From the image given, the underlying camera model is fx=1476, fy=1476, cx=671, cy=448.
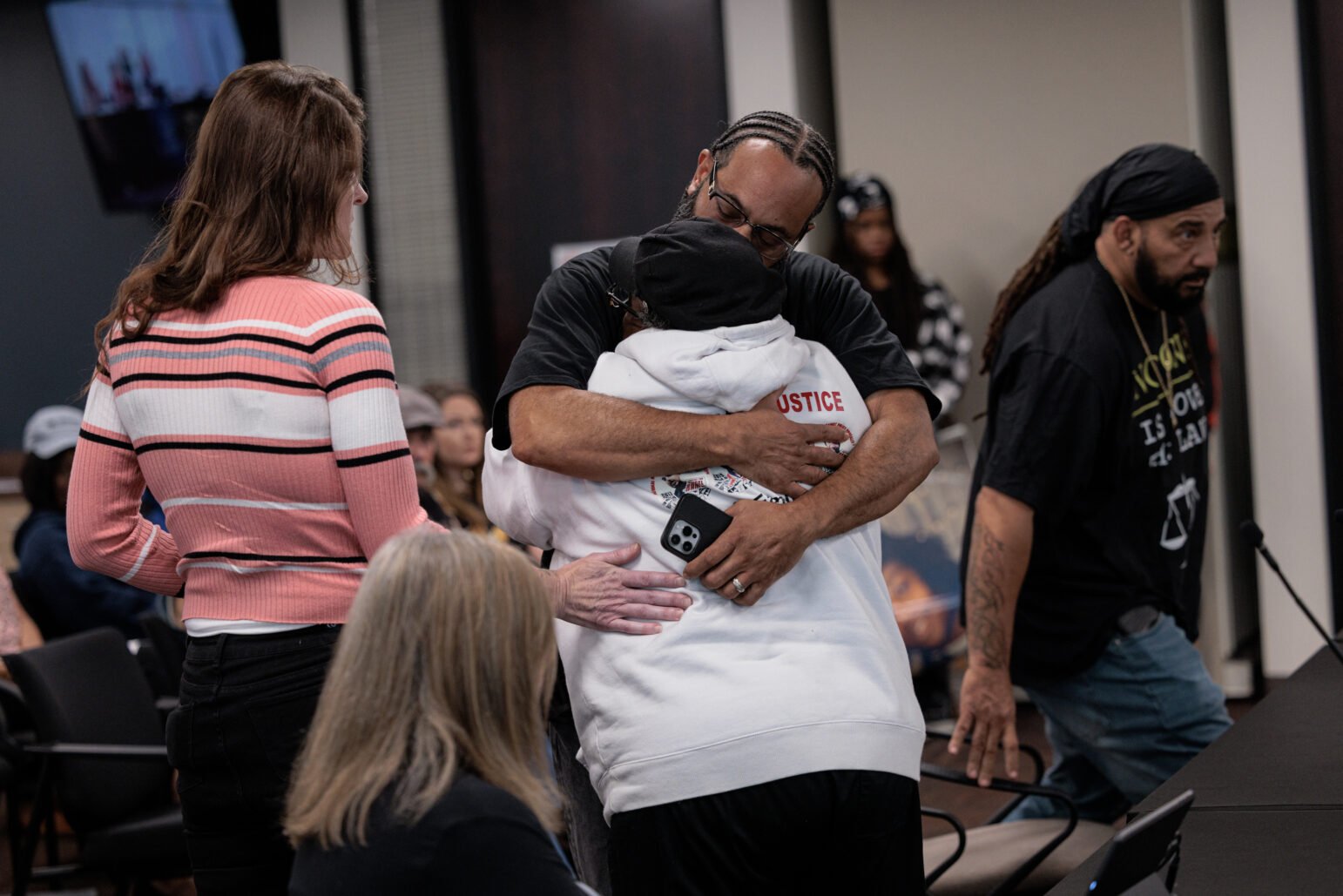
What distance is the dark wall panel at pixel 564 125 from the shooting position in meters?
6.46

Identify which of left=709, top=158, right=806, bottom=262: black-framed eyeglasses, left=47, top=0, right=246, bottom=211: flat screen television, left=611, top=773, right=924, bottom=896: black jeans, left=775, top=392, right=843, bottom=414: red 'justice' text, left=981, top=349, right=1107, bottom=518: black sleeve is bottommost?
left=611, top=773, right=924, bottom=896: black jeans

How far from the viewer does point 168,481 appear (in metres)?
1.80

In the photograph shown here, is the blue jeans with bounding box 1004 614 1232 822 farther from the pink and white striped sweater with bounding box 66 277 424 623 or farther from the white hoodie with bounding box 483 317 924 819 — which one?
the pink and white striped sweater with bounding box 66 277 424 623

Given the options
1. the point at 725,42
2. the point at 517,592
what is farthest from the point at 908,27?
the point at 517,592

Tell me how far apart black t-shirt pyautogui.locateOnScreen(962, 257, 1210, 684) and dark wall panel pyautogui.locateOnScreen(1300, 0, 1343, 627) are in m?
2.94

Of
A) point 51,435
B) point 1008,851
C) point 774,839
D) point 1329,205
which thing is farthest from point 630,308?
point 1329,205

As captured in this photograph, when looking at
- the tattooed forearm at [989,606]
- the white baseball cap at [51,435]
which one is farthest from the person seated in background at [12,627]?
the tattooed forearm at [989,606]

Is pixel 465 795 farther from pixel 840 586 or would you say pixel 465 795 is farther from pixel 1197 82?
pixel 1197 82

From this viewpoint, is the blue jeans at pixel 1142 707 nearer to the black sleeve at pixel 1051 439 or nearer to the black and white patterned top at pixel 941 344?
the black sleeve at pixel 1051 439

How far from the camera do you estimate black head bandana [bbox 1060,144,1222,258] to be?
2748 mm

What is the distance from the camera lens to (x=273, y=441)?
1.75 metres

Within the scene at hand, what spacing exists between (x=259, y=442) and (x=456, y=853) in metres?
0.67

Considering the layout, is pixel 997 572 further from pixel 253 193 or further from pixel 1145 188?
pixel 253 193

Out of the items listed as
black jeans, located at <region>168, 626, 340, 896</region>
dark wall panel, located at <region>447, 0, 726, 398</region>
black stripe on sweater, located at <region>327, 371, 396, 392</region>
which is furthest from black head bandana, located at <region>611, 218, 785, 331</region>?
dark wall panel, located at <region>447, 0, 726, 398</region>
